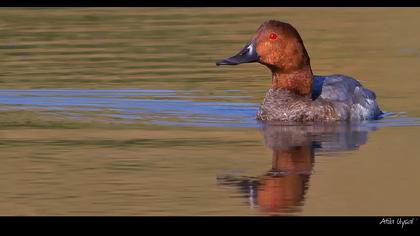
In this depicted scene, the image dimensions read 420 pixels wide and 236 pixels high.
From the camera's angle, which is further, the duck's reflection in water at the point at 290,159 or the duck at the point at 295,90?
the duck at the point at 295,90

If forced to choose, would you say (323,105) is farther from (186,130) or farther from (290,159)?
(290,159)

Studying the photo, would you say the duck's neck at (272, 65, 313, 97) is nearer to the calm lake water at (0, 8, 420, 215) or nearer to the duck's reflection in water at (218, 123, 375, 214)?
the calm lake water at (0, 8, 420, 215)

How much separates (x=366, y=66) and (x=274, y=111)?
499 cm

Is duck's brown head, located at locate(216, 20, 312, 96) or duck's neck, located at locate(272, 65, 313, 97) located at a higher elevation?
duck's brown head, located at locate(216, 20, 312, 96)

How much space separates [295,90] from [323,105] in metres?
0.51

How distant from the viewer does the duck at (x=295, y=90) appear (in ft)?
49.7

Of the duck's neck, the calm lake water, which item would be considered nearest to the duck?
the duck's neck

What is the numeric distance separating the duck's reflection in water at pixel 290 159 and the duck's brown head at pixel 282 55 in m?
0.76

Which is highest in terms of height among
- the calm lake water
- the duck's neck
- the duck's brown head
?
the duck's brown head

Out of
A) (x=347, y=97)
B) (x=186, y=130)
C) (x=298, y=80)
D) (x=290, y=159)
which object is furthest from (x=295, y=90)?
(x=290, y=159)

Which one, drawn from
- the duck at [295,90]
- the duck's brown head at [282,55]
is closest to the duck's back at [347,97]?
the duck at [295,90]

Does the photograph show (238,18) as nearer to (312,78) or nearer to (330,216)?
(312,78)

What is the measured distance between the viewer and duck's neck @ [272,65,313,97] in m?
15.5

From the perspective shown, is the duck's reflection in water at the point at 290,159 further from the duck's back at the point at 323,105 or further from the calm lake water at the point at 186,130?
the duck's back at the point at 323,105
